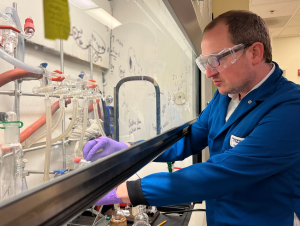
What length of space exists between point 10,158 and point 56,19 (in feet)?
1.08

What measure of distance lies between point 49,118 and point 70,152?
0.18 m

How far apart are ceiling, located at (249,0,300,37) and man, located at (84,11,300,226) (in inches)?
114

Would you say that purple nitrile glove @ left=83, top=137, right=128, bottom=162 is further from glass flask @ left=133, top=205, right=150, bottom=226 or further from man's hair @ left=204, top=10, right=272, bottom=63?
glass flask @ left=133, top=205, right=150, bottom=226

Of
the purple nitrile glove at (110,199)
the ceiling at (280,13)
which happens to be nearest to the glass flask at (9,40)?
the purple nitrile glove at (110,199)

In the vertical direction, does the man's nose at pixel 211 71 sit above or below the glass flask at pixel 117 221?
above

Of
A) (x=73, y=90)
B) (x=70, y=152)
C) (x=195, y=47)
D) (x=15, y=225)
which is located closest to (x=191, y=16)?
(x=195, y=47)

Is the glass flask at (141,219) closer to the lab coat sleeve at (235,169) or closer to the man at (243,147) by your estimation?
the man at (243,147)

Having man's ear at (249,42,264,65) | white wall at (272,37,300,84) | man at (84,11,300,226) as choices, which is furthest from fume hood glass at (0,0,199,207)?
white wall at (272,37,300,84)

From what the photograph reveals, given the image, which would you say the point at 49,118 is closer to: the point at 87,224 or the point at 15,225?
the point at 15,225

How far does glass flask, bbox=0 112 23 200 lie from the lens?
0.44 meters

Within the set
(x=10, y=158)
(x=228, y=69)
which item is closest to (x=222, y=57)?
(x=228, y=69)

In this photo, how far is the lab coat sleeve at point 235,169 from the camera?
762 millimetres

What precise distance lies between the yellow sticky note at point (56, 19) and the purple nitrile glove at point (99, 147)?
0.33 meters

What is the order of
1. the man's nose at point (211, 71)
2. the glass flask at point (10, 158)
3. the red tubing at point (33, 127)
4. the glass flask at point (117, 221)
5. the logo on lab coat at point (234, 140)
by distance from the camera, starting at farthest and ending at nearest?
the glass flask at point (117, 221) < the man's nose at point (211, 71) < the logo on lab coat at point (234, 140) < the red tubing at point (33, 127) < the glass flask at point (10, 158)
